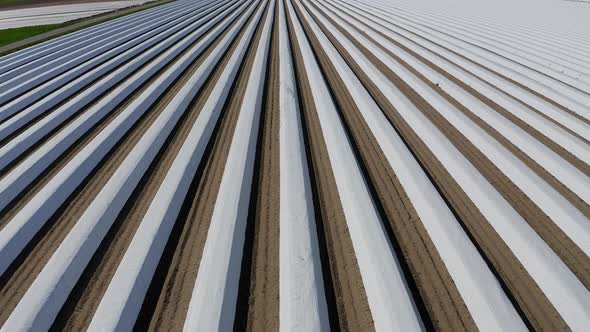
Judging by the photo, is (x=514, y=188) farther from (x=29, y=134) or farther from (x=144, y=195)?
(x=29, y=134)

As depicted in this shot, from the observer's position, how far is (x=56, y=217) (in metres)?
3.41

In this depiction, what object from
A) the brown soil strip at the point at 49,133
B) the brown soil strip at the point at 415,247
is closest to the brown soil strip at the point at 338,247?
the brown soil strip at the point at 415,247

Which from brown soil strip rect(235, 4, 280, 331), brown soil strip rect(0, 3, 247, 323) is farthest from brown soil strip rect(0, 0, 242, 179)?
brown soil strip rect(235, 4, 280, 331)

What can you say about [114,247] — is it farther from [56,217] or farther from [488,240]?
[488,240]

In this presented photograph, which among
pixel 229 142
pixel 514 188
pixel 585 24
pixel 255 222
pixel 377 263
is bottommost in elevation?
pixel 377 263

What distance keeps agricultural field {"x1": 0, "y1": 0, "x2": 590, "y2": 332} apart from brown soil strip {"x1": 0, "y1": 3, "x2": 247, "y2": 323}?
2 cm

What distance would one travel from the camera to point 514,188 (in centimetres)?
346

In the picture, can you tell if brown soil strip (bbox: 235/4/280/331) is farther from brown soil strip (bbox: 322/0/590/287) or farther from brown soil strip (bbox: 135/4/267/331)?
brown soil strip (bbox: 322/0/590/287)

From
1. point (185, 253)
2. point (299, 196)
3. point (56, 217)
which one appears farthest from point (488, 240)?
point (56, 217)

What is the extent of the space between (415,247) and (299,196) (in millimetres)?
1264

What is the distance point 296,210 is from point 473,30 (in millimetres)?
10452

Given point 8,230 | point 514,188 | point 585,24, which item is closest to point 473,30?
point 585,24

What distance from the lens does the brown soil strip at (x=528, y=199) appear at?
2.69m

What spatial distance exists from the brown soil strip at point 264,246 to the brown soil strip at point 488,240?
183 cm
